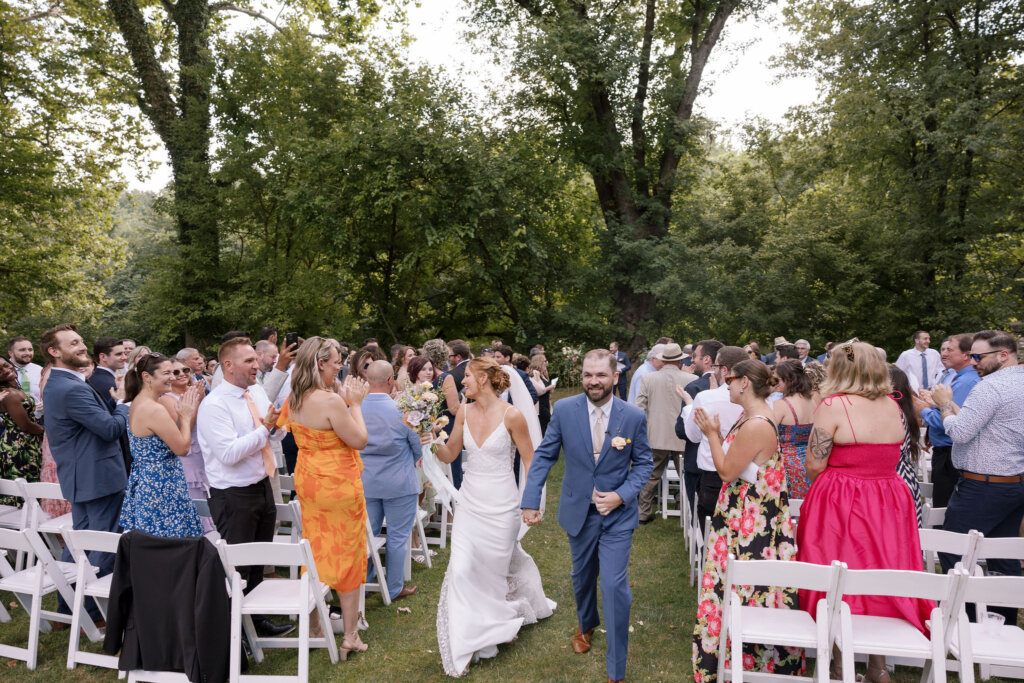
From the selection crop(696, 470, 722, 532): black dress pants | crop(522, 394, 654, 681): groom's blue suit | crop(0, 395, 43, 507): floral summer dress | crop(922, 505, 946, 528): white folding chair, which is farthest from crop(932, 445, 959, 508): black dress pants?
crop(0, 395, 43, 507): floral summer dress

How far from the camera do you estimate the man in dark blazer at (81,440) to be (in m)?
5.19

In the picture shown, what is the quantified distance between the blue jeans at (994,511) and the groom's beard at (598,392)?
9.70 ft

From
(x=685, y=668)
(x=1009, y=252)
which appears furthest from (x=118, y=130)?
(x=1009, y=252)

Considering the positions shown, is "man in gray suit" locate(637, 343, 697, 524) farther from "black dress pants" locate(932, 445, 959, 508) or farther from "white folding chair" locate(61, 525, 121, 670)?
"white folding chair" locate(61, 525, 121, 670)

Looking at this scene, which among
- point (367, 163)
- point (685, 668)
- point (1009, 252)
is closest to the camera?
point (685, 668)

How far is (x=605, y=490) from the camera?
14.2 feet

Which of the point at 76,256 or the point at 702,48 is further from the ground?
the point at 702,48

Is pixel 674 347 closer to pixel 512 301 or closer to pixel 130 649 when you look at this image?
pixel 130 649

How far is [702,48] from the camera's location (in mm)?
18609

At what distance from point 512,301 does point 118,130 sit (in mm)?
14182

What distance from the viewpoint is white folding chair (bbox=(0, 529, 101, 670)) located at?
15.0ft

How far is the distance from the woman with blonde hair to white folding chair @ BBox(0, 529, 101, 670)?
5.16 m

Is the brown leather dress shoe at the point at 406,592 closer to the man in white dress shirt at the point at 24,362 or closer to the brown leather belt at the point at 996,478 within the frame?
the brown leather belt at the point at 996,478

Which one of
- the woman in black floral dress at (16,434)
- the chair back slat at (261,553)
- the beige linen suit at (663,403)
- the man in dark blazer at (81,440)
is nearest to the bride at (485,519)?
the chair back slat at (261,553)
